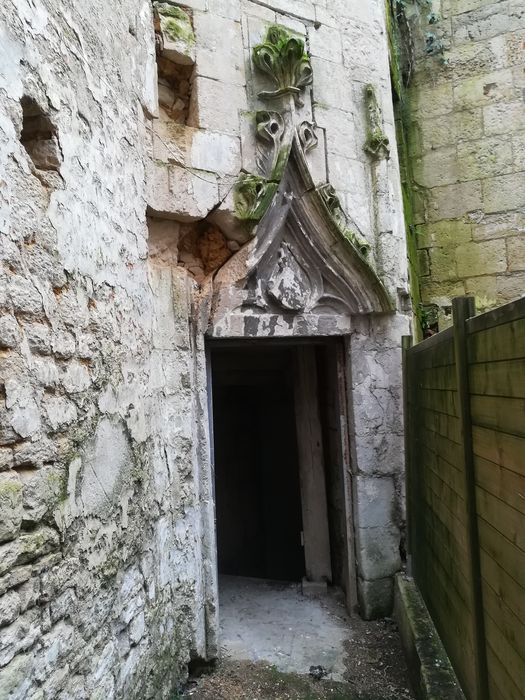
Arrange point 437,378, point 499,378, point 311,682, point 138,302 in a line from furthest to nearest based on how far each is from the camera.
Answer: point 311,682 < point 437,378 < point 138,302 < point 499,378

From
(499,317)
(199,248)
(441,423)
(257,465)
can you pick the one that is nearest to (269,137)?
(199,248)

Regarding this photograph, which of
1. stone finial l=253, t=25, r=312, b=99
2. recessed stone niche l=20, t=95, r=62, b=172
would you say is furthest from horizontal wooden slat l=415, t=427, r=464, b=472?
stone finial l=253, t=25, r=312, b=99

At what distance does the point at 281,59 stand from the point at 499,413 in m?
2.82

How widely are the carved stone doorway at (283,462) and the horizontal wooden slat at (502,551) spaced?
2.09 meters

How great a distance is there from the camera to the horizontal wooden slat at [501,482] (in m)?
1.51

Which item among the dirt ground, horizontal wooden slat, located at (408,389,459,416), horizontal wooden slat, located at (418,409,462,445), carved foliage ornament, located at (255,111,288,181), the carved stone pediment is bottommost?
the dirt ground

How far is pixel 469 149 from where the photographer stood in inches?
189

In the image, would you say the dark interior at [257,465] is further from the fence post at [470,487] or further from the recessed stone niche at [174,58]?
the fence post at [470,487]

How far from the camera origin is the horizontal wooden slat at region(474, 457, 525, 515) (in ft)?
4.95

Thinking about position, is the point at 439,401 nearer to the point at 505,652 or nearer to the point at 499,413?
the point at 499,413

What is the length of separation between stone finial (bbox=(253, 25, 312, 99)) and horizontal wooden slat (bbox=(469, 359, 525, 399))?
2419mm

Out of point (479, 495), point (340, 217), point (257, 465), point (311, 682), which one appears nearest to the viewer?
point (479, 495)

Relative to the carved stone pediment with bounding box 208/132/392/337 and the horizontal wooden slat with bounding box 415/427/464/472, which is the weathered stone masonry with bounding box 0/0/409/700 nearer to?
the carved stone pediment with bounding box 208/132/392/337

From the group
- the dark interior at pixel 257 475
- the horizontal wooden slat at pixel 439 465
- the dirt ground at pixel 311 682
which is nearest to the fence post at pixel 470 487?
the horizontal wooden slat at pixel 439 465
